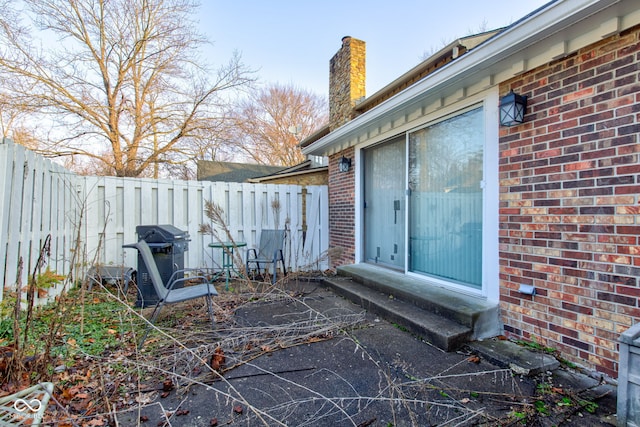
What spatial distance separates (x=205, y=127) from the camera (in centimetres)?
1209

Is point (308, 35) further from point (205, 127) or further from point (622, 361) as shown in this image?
point (622, 361)

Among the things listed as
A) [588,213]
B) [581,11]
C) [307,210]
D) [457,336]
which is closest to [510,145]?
[588,213]

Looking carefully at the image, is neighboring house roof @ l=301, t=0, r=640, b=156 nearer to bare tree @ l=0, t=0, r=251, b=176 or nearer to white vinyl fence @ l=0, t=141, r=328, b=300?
white vinyl fence @ l=0, t=141, r=328, b=300

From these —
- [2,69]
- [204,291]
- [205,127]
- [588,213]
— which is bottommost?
[204,291]

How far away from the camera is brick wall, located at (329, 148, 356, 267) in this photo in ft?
18.4

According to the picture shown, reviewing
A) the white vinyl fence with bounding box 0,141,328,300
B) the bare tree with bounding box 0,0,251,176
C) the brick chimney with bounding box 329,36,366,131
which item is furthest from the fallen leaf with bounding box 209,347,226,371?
the bare tree with bounding box 0,0,251,176

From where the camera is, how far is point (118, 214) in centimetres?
504

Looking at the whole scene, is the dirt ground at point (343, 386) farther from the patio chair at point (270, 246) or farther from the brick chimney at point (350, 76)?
the brick chimney at point (350, 76)

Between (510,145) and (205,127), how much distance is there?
11.6 meters

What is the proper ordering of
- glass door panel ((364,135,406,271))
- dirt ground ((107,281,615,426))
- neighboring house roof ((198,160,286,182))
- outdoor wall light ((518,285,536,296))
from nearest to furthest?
dirt ground ((107,281,615,426))
outdoor wall light ((518,285,536,296))
glass door panel ((364,135,406,271))
neighboring house roof ((198,160,286,182))

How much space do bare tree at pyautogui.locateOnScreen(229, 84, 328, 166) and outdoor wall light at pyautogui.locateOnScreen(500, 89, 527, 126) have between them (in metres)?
15.2

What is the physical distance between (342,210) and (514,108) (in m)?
3.58

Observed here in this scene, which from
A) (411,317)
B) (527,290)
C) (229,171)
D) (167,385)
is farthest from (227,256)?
(229,171)

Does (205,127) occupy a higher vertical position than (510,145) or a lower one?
higher
